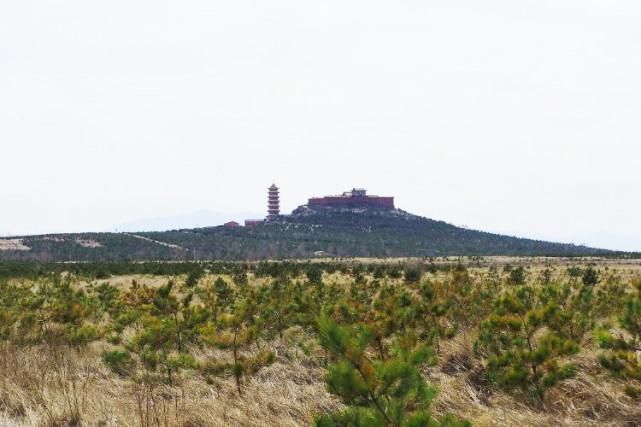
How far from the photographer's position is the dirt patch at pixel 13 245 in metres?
94.5

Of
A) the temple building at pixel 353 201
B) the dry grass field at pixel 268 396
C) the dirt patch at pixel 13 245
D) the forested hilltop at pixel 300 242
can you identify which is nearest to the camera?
the dry grass field at pixel 268 396

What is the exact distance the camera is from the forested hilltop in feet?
299

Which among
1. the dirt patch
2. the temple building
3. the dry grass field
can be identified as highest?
the temple building

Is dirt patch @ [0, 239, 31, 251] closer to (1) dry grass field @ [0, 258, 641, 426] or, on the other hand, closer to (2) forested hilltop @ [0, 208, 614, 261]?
(2) forested hilltop @ [0, 208, 614, 261]

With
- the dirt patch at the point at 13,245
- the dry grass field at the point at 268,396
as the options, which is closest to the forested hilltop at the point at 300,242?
the dirt patch at the point at 13,245

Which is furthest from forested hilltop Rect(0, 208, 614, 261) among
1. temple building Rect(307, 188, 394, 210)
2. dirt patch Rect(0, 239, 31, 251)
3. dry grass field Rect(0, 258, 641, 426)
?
dry grass field Rect(0, 258, 641, 426)

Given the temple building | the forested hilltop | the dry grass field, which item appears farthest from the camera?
the temple building

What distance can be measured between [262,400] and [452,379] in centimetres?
269

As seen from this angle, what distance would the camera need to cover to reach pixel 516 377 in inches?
260

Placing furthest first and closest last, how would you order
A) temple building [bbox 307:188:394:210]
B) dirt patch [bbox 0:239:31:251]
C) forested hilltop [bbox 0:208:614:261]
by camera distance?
1. temple building [bbox 307:188:394:210]
2. dirt patch [bbox 0:239:31:251]
3. forested hilltop [bbox 0:208:614:261]

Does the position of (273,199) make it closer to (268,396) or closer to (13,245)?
(13,245)

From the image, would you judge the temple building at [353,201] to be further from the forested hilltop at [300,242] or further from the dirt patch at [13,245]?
the dirt patch at [13,245]

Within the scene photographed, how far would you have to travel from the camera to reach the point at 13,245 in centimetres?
9869

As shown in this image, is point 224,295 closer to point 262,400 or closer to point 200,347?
point 200,347
